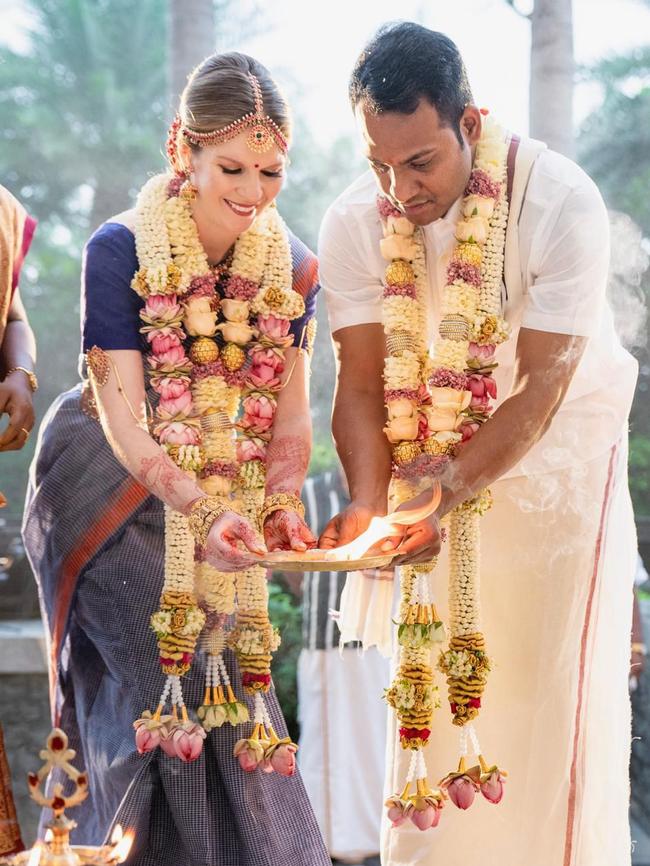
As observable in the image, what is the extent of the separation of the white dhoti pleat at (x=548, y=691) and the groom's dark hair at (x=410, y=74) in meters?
0.95

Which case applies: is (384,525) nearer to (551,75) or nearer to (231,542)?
(231,542)

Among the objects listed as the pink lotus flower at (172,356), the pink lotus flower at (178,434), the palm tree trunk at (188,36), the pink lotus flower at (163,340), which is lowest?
the pink lotus flower at (178,434)

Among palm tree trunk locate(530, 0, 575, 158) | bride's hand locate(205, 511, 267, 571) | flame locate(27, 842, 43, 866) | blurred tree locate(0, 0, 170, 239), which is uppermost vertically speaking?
blurred tree locate(0, 0, 170, 239)

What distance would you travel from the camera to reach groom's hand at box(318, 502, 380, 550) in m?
2.96

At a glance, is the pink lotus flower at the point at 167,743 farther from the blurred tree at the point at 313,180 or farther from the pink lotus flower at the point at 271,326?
the blurred tree at the point at 313,180

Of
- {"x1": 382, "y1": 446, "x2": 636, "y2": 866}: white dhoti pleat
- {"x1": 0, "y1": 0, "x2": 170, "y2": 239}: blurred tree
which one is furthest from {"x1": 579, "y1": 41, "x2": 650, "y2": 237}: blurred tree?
{"x1": 382, "y1": 446, "x2": 636, "y2": 866}: white dhoti pleat

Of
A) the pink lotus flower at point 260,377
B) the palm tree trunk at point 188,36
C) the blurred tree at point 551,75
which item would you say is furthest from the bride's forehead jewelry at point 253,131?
the palm tree trunk at point 188,36

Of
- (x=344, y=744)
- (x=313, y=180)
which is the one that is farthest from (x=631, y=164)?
(x=344, y=744)

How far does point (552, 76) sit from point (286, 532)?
456 centimetres

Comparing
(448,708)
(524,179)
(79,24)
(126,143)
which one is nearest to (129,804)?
(448,708)

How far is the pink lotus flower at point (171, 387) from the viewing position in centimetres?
298

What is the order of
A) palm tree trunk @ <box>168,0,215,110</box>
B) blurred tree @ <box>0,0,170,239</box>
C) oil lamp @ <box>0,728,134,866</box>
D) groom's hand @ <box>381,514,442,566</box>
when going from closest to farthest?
oil lamp @ <box>0,728,134,866</box> → groom's hand @ <box>381,514,442,566</box> → palm tree trunk @ <box>168,0,215,110</box> → blurred tree @ <box>0,0,170,239</box>

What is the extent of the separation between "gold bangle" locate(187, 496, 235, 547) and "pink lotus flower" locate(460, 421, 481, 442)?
0.59m

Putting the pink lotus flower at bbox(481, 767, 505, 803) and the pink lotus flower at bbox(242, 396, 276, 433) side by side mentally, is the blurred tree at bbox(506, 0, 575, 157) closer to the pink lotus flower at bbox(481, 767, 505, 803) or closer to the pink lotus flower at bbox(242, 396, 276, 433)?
the pink lotus flower at bbox(242, 396, 276, 433)
